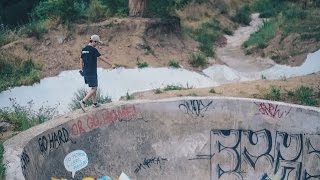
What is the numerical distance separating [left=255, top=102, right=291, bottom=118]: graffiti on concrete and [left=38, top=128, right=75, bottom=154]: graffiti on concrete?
403cm

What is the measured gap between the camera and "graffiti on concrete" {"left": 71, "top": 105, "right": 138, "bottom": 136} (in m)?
9.29

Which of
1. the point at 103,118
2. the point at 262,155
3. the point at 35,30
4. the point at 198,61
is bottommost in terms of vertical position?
the point at 262,155

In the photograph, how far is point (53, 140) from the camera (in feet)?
28.6

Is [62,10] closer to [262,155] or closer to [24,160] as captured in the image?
[262,155]

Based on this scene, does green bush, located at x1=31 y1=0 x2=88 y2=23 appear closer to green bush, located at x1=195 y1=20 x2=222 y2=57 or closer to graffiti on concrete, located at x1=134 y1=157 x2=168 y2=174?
green bush, located at x1=195 y1=20 x2=222 y2=57

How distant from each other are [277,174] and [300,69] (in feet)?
27.4

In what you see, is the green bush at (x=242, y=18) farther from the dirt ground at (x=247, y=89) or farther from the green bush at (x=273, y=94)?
the green bush at (x=273, y=94)

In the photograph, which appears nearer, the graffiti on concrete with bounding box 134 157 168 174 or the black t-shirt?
the black t-shirt

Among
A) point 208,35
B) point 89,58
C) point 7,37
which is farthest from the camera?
point 208,35

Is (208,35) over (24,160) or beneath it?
over

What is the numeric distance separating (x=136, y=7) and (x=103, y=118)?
32.9 ft

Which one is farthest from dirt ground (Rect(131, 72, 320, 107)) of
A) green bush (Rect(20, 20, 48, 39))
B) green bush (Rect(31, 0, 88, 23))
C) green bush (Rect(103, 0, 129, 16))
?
green bush (Rect(103, 0, 129, 16))

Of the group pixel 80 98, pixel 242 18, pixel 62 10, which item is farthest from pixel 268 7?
pixel 80 98

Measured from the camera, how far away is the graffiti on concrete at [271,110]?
392 inches
